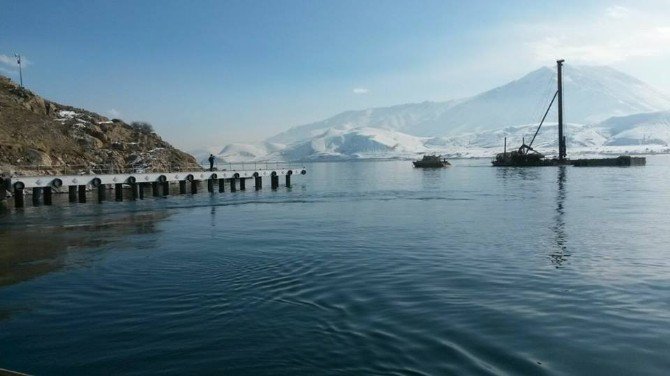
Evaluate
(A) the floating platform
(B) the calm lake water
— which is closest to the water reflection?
(B) the calm lake water

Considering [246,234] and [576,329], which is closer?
[576,329]

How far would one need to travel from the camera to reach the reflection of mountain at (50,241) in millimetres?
18234

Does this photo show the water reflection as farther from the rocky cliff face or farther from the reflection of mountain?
the rocky cliff face

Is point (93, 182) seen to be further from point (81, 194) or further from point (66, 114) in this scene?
point (66, 114)

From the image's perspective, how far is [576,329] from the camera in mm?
11016

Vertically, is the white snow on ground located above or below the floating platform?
above

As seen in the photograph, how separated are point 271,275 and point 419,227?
13.5 meters

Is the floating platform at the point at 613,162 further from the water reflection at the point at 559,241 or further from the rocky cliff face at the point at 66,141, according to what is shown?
the water reflection at the point at 559,241

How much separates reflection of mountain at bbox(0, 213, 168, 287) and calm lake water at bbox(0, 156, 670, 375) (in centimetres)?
15

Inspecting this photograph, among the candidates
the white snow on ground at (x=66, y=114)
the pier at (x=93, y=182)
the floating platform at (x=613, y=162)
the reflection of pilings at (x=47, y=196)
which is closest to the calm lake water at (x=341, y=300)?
the pier at (x=93, y=182)

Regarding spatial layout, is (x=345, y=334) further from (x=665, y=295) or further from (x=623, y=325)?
(x=665, y=295)

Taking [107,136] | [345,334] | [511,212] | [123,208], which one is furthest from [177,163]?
[345,334]

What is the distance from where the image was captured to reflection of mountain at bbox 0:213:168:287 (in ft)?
59.8

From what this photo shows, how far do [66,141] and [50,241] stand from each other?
63535 millimetres
